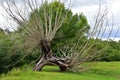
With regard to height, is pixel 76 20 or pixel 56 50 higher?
pixel 76 20

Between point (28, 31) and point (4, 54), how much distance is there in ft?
9.30

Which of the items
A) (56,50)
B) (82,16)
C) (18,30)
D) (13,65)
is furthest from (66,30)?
(13,65)

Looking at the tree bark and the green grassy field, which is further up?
the tree bark

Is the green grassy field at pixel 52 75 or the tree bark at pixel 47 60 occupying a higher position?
the tree bark at pixel 47 60

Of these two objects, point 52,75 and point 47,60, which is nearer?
point 52,75

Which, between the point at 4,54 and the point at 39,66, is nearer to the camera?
the point at 4,54

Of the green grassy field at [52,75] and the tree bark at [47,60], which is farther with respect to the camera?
the tree bark at [47,60]

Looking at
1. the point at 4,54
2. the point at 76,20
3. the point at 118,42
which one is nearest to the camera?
the point at 4,54

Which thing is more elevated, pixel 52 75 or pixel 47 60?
pixel 47 60

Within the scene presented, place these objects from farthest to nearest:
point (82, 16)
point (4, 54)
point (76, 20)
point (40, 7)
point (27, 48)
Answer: point (82, 16)
point (76, 20)
point (40, 7)
point (27, 48)
point (4, 54)

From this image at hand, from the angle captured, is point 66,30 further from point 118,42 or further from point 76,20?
point 118,42

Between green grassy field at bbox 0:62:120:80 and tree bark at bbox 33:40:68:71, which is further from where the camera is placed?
tree bark at bbox 33:40:68:71

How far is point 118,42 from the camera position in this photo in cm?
5400

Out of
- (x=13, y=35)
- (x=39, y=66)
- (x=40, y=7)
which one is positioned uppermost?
(x=40, y=7)
